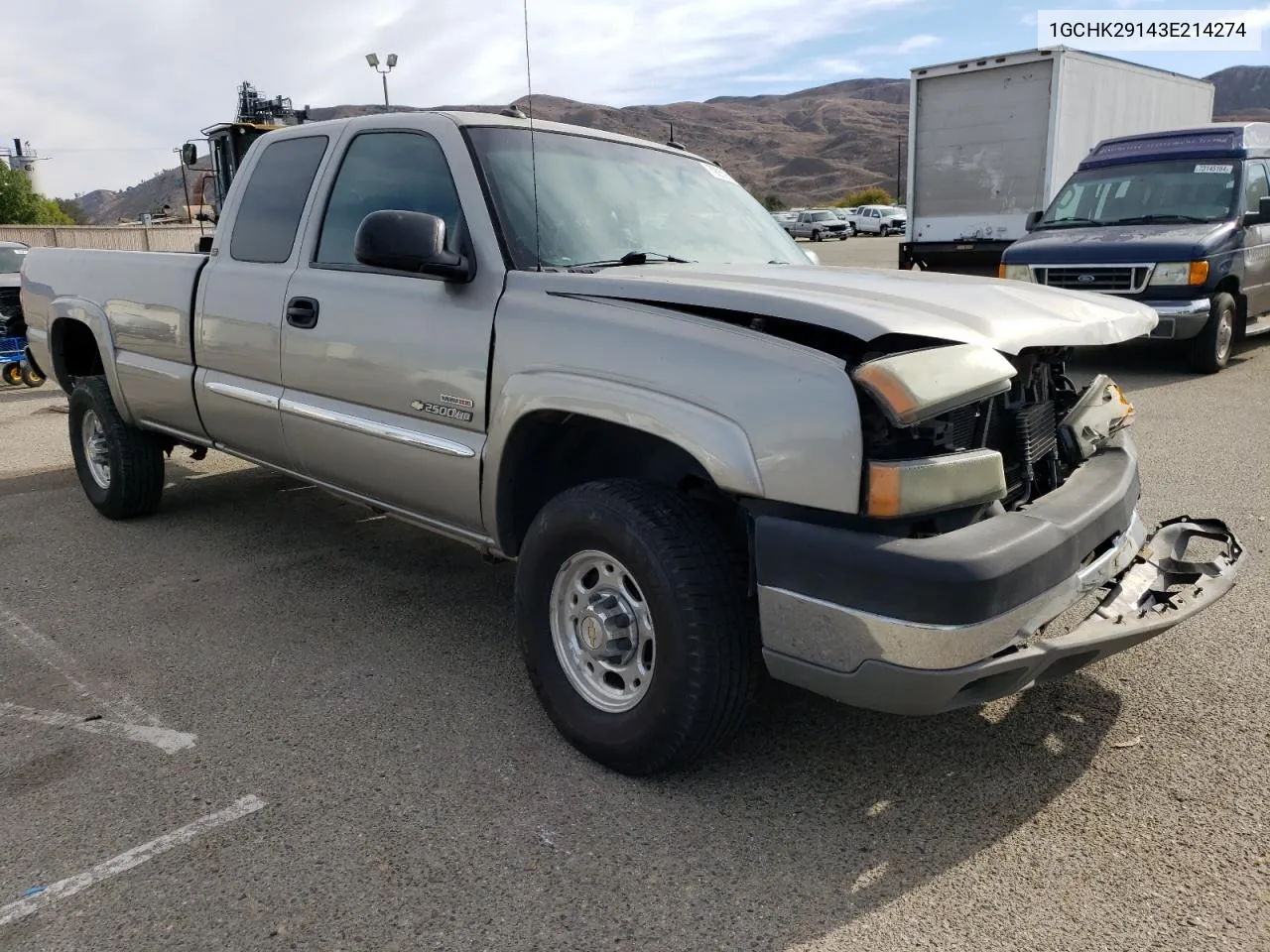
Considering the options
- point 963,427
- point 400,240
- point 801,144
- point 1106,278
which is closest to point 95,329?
point 400,240

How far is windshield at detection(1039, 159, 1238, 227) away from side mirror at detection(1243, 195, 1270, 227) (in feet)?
0.68

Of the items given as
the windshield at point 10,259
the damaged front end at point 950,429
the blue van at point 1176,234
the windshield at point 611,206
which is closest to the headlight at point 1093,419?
the damaged front end at point 950,429

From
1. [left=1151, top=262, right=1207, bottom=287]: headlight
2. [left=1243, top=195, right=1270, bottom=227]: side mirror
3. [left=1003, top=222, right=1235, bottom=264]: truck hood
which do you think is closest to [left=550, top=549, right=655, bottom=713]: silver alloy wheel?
[left=1003, top=222, right=1235, bottom=264]: truck hood

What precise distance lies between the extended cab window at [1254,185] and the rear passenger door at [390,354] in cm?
889

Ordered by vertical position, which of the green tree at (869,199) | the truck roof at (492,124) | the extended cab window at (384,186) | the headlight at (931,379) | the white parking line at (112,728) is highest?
the green tree at (869,199)

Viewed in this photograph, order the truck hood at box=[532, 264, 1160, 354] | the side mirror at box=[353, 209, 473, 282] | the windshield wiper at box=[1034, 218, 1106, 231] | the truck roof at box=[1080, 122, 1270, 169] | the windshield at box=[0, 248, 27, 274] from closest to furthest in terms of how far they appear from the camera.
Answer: the truck hood at box=[532, 264, 1160, 354]
the side mirror at box=[353, 209, 473, 282]
the truck roof at box=[1080, 122, 1270, 169]
the windshield wiper at box=[1034, 218, 1106, 231]
the windshield at box=[0, 248, 27, 274]

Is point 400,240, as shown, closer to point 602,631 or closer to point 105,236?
point 602,631

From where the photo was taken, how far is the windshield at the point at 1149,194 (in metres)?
9.71

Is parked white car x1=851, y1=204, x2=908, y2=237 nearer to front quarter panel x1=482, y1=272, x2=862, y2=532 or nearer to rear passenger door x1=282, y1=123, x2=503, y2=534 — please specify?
rear passenger door x1=282, y1=123, x2=503, y2=534

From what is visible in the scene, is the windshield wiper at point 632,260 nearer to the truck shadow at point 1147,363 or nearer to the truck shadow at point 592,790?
the truck shadow at point 592,790

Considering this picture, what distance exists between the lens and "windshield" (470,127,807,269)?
11.4 feet

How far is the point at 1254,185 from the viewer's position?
9.84 metres

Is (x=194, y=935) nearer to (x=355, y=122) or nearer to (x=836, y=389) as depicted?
(x=836, y=389)

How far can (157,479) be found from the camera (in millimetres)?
5746
